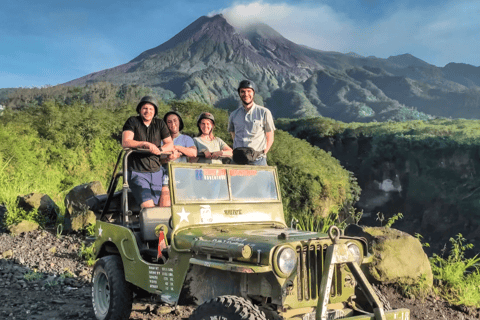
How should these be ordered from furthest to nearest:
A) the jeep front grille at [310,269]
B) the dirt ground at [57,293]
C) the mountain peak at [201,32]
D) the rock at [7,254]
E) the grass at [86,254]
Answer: the mountain peak at [201,32]
the grass at [86,254]
the rock at [7,254]
the dirt ground at [57,293]
the jeep front grille at [310,269]

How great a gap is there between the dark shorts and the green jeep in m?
0.23

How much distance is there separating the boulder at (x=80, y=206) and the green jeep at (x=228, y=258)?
3338 mm

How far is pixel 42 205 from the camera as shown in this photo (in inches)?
348

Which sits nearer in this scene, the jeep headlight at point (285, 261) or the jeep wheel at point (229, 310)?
the jeep wheel at point (229, 310)

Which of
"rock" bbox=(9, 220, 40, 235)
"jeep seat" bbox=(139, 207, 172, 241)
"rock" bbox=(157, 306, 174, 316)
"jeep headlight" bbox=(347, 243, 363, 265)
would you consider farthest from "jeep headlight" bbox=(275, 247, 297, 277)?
"rock" bbox=(9, 220, 40, 235)

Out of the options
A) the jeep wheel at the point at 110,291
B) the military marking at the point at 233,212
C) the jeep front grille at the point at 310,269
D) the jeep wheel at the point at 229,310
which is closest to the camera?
the jeep wheel at the point at 229,310

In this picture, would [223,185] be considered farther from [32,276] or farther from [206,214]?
[32,276]

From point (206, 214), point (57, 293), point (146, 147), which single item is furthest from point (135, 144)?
point (57, 293)

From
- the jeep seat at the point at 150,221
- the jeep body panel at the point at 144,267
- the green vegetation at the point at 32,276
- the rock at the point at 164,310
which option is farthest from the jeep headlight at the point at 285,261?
the green vegetation at the point at 32,276

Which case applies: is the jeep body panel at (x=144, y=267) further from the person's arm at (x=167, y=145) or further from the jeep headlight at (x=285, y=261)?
the person's arm at (x=167, y=145)

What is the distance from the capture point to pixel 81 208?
27.8ft

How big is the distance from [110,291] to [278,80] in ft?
313

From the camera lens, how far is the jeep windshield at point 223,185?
13.6 feet

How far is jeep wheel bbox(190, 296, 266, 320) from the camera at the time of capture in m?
2.98
